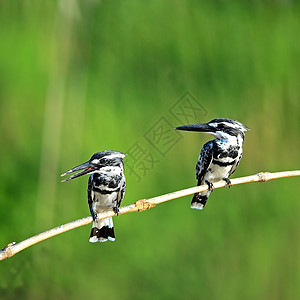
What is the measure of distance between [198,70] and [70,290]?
105 cm

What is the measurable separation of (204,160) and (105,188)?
15.6 inches

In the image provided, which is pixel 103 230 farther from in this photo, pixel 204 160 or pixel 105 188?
pixel 204 160

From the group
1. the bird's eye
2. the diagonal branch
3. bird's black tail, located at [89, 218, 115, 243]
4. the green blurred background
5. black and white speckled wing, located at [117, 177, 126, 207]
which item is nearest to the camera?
the diagonal branch

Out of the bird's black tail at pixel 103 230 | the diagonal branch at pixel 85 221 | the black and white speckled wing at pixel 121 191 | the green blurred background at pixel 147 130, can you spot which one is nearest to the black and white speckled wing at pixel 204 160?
the green blurred background at pixel 147 130

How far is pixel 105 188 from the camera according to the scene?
4.11 feet

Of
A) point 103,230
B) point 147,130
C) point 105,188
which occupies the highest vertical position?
point 147,130

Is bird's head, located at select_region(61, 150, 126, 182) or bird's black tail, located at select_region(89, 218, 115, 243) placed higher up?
bird's head, located at select_region(61, 150, 126, 182)

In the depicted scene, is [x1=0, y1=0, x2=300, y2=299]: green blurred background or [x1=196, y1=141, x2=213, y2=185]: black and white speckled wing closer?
[x1=196, y1=141, x2=213, y2=185]: black and white speckled wing

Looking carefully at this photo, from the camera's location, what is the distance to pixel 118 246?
1952mm

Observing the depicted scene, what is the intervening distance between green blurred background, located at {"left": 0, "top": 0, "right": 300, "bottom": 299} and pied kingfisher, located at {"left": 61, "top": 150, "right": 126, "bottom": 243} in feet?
0.63

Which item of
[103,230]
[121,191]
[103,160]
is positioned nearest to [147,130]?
[121,191]

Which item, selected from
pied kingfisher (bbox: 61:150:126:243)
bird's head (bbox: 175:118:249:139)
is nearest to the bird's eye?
pied kingfisher (bbox: 61:150:126:243)

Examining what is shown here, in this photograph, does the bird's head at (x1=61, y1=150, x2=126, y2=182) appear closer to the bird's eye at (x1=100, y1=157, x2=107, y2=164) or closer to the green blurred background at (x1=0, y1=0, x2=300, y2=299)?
the bird's eye at (x1=100, y1=157, x2=107, y2=164)

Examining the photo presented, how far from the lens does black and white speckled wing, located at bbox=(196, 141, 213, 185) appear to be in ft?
4.73
